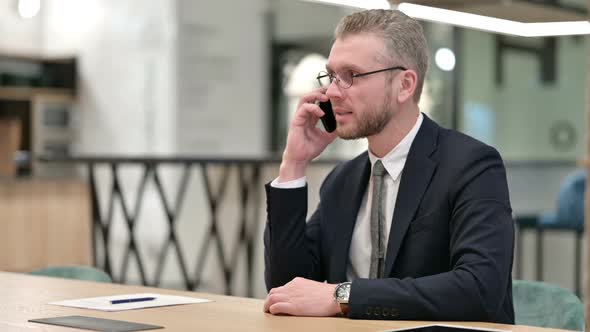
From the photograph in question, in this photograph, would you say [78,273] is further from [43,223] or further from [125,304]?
[43,223]

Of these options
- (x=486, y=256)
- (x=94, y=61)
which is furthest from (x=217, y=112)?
(x=486, y=256)

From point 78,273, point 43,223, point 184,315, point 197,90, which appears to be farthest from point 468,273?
point 197,90

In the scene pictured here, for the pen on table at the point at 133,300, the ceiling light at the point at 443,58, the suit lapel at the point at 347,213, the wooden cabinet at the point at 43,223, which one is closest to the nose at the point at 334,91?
the suit lapel at the point at 347,213

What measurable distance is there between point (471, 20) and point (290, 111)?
28.2 ft

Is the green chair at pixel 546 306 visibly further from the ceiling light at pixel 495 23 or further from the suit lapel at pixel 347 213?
the ceiling light at pixel 495 23

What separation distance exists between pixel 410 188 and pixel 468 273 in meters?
0.31

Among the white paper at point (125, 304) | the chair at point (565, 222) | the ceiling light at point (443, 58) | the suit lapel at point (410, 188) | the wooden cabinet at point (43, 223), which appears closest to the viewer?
the white paper at point (125, 304)

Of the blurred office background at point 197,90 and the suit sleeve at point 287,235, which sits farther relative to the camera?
the blurred office background at point 197,90

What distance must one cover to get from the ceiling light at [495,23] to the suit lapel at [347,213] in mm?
539

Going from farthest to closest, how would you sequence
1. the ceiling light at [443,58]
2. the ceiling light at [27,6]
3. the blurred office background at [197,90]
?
the ceiling light at [443,58], the blurred office background at [197,90], the ceiling light at [27,6]

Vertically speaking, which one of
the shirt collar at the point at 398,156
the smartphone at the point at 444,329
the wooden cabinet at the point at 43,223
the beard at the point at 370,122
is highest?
the beard at the point at 370,122

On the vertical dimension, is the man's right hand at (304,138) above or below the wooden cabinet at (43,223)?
above

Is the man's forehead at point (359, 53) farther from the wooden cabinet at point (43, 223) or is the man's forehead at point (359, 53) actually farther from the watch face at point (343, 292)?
the wooden cabinet at point (43, 223)

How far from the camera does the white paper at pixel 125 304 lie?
231 centimetres
